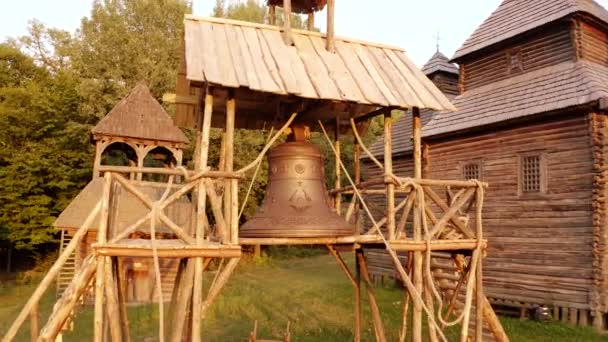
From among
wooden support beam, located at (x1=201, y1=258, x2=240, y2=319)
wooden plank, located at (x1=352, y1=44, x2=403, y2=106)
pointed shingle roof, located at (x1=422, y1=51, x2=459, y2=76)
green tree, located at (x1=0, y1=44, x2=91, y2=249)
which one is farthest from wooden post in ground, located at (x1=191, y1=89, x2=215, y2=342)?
green tree, located at (x1=0, y1=44, x2=91, y2=249)

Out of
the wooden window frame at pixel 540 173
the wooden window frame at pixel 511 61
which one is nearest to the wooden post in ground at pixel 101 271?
the wooden window frame at pixel 540 173

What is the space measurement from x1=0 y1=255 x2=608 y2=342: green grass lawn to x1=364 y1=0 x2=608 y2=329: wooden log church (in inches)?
55.5

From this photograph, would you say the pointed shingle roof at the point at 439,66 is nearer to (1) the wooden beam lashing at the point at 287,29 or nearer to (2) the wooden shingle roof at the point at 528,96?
(2) the wooden shingle roof at the point at 528,96

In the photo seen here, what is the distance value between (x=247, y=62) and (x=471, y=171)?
13104 mm

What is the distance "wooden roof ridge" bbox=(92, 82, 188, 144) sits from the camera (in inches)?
795

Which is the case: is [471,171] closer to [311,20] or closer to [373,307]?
[373,307]

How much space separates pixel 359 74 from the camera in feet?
25.3

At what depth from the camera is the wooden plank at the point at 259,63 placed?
21.8ft

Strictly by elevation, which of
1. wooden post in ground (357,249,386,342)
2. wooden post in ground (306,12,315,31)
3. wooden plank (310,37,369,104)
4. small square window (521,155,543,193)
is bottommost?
wooden post in ground (357,249,386,342)

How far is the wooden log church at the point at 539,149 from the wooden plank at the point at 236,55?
11.0 metres

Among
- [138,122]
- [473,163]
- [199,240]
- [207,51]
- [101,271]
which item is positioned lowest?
[101,271]

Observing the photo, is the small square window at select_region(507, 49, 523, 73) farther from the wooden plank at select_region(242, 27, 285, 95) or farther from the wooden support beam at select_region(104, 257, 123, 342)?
the wooden support beam at select_region(104, 257, 123, 342)

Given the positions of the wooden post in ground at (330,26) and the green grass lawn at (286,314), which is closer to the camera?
the wooden post in ground at (330,26)

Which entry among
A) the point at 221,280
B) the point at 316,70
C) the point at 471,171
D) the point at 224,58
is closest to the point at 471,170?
the point at 471,171
